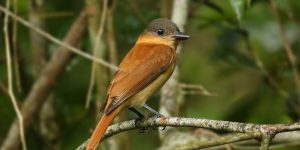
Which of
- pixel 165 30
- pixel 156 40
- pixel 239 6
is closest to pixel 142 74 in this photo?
pixel 165 30

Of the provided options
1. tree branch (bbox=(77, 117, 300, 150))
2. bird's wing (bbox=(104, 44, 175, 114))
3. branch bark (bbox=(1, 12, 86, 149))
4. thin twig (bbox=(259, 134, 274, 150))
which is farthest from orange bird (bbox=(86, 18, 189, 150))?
thin twig (bbox=(259, 134, 274, 150))

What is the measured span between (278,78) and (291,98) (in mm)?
432

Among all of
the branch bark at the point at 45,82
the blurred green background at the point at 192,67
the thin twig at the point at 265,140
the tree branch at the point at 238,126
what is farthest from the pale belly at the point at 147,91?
the thin twig at the point at 265,140

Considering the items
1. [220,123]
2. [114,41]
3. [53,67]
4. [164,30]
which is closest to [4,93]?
[53,67]

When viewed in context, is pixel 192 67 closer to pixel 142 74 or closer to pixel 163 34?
pixel 163 34

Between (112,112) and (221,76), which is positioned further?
(221,76)

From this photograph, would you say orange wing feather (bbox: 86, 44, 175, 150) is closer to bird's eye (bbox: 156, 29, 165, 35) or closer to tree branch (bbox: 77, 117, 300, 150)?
bird's eye (bbox: 156, 29, 165, 35)

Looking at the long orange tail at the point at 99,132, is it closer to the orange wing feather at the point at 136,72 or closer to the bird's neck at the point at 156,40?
the orange wing feather at the point at 136,72

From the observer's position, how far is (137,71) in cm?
396

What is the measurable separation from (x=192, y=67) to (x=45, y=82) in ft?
4.90

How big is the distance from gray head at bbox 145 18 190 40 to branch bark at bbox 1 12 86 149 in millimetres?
652

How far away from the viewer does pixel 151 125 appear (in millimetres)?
3488

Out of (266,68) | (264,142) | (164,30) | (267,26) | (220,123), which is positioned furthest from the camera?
(267,26)

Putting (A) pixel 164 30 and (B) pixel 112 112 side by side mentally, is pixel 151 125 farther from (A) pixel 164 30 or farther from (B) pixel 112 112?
(A) pixel 164 30
